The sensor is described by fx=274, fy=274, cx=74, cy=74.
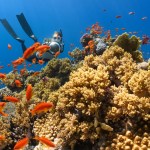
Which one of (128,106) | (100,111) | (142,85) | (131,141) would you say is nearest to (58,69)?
(100,111)

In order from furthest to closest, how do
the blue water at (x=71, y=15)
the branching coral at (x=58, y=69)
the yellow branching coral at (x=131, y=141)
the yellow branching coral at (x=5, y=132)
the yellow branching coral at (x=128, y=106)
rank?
the blue water at (x=71, y=15)
the branching coral at (x=58, y=69)
the yellow branching coral at (x=5, y=132)
the yellow branching coral at (x=128, y=106)
the yellow branching coral at (x=131, y=141)

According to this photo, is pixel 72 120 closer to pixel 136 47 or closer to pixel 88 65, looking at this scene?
pixel 88 65

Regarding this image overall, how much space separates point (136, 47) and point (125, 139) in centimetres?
387

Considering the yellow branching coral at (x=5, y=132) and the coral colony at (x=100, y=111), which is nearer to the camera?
the coral colony at (x=100, y=111)

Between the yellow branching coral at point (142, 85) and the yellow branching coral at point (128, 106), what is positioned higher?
the yellow branching coral at point (142, 85)

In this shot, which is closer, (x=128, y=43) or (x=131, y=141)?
(x=131, y=141)

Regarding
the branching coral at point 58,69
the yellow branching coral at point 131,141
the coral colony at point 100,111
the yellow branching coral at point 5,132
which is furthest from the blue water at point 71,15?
the yellow branching coral at point 131,141

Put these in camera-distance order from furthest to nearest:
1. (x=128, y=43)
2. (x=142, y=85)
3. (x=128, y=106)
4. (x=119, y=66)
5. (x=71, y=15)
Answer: (x=71, y=15) → (x=128, y=43) → (x=119, y=66) → (x=142, y=85) → (x=128, y=106)

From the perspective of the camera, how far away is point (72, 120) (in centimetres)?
538

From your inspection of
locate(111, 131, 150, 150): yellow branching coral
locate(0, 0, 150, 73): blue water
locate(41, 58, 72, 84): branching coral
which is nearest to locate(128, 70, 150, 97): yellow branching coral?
locate(111, 131, 150, 150): yellow branching coral

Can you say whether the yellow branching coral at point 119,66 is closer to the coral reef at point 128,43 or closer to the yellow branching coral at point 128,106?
the yellow branching coral at point 128,106

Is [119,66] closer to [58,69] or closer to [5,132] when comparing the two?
[5,132]

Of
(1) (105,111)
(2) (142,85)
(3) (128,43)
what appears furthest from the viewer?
(3) (128,43)

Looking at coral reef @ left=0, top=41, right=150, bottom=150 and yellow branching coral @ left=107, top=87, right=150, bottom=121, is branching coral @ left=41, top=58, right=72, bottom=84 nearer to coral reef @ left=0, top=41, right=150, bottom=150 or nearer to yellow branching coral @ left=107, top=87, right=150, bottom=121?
coral reef @ left=0, top=41, right=150, bottom=150
